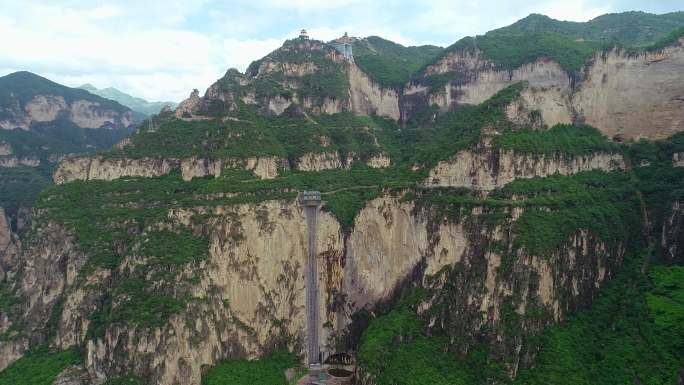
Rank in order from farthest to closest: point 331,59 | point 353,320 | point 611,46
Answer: point 331,59, point 611,46, point 353,320

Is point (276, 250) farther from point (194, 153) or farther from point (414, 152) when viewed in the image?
point (414, 152)

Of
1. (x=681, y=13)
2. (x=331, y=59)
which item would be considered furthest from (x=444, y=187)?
(x=681, y=13)

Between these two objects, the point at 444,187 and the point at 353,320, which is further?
the point at 353,320

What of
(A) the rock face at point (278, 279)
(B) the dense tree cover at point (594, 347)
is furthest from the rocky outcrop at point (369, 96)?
(B) the dense tree cover at point (594, 347)

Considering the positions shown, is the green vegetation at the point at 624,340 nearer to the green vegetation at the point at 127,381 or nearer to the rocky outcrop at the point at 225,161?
the green vegetation at the point at 127,381

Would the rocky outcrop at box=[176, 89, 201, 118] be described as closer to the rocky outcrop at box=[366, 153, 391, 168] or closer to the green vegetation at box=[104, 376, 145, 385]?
the rocky outcrop at box=[366, 153, 391, 168]

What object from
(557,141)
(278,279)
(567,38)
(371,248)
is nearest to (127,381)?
(278,279)

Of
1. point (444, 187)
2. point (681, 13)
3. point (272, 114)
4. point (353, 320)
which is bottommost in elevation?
point (353, 320)

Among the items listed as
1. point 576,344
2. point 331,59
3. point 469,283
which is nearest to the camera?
point 576,344
